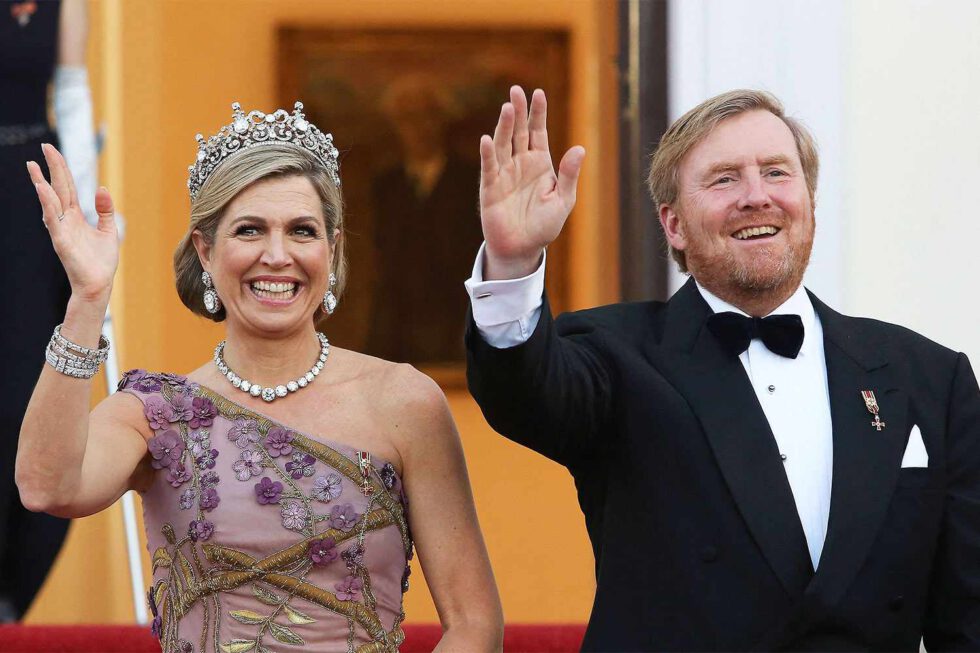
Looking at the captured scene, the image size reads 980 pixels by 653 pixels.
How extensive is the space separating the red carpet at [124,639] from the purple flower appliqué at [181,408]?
1248 millimetres

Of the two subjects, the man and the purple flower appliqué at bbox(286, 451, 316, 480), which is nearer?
the man

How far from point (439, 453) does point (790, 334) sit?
2.29 feet

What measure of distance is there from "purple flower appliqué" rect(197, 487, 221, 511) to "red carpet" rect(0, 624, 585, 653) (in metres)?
1.23

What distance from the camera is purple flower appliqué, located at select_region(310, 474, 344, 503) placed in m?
2.68

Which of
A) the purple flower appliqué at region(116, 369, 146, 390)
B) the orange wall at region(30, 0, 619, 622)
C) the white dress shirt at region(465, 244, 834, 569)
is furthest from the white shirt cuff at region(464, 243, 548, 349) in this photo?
the orange wall at region(30, 0, 619, 622)

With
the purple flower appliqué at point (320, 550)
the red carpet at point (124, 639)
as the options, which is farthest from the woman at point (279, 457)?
the red carpet at point (124, 639)

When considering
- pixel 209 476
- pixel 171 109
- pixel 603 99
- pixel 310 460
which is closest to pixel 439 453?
pixel 310 460

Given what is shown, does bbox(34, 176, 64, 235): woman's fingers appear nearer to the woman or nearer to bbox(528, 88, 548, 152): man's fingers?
the woman

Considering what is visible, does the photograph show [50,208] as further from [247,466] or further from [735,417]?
[735,417]

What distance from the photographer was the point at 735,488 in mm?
2465

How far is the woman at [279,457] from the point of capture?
2.63 m

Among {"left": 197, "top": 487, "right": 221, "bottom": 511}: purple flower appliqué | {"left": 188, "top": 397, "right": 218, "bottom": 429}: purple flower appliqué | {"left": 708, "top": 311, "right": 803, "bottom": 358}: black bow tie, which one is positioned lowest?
{"left": 197, "top": 487, "right": 221, "bottom": 511}: purple flower appliqué

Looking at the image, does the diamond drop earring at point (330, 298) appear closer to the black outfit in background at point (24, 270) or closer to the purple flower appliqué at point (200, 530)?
the purple flower appliqué at point (200, 530)

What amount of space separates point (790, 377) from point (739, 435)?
0.62 feet
